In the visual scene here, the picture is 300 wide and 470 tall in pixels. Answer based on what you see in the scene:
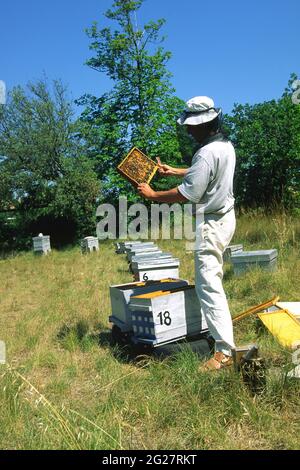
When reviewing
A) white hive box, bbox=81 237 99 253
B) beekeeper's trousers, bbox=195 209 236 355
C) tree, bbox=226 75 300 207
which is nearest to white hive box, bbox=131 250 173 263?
beekeeper's trousers, bbox=195 209 236 355

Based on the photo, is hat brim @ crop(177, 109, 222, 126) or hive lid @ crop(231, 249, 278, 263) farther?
hive lid @ crop(231, 249, 278, 263)

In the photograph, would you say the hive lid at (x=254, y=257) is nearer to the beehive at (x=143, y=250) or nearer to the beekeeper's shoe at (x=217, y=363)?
the beehive at (x=143, y=250)

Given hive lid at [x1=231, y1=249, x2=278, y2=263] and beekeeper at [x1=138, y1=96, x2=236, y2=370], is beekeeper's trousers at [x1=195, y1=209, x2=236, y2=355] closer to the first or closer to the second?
beekeeper at [x1=138, y1=96, x2=236, y2=370]

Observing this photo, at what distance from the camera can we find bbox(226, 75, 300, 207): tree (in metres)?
16.9

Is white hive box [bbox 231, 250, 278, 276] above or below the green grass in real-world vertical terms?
above

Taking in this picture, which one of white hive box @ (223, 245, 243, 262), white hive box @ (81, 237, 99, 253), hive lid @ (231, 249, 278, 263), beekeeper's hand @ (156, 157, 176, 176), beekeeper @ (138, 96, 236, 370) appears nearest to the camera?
beekeeper @ (138, 96, 236, 370)

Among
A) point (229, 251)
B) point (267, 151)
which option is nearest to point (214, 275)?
point (229, 251)

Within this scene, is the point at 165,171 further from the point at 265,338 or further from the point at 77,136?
the point at 77,136

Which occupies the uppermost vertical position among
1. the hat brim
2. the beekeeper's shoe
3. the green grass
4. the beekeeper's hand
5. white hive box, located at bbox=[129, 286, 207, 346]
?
the hat brim

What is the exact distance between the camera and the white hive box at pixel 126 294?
330 centimetres

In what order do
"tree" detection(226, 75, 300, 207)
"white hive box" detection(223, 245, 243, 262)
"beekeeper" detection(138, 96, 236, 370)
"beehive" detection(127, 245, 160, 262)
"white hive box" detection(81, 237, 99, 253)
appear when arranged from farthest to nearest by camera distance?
"tree" detection(226, 75, 300, 207)
"white hive box" detection(81, 237, 99, 253)
"beehive" detection(127, 245, 160, 262)
"white hive box" detection(223, 245, 243, 262)
"beekeeper" detection(138, 96, 236, 370)

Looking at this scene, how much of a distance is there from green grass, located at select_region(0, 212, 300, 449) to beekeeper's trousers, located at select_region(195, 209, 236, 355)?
0.74 feet

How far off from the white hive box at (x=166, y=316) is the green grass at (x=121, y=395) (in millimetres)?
174
